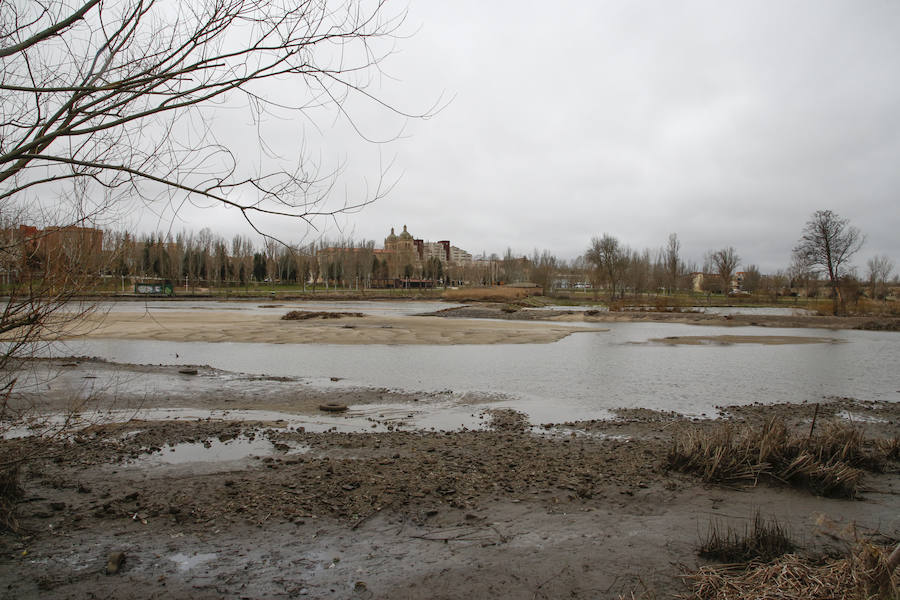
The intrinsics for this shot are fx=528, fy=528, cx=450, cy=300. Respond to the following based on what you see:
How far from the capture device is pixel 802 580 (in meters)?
3.93

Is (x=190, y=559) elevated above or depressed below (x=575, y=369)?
above

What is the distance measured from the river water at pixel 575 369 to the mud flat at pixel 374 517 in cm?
368

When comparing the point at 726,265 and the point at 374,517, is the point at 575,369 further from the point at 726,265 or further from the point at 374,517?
the point at 726,265

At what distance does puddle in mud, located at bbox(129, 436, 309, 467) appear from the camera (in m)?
7.49

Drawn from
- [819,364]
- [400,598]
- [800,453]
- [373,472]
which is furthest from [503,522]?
[819,364]

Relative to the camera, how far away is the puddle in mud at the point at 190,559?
15.0 feet

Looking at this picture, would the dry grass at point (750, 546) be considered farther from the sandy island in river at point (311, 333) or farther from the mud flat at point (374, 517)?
the sandy island in river at point (311, 333)

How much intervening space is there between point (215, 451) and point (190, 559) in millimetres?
3549

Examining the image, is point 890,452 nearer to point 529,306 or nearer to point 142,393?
point 142,393

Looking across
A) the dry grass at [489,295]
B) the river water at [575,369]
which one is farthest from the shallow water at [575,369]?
the dry grass at [489,295]

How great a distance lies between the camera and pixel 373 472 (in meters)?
6.89

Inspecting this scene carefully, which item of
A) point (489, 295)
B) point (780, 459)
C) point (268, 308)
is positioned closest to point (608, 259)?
point (489, 295)

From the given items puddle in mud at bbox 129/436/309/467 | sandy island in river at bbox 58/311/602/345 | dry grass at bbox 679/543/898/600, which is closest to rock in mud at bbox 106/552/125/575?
puddle in mud at bbox 129/436/309/467

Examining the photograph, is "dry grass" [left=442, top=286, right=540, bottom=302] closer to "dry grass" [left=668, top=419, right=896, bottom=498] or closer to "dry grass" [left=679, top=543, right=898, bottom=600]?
"dry grass" [left=668, top=419, right=896, bottom=498]
